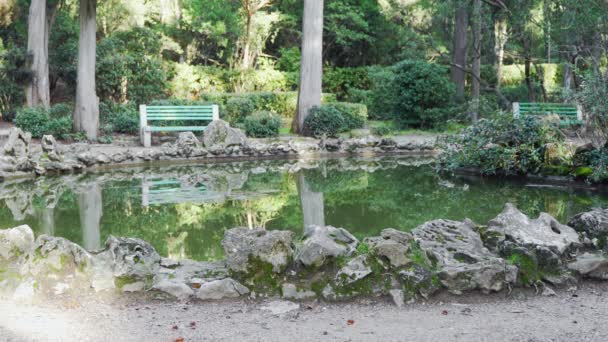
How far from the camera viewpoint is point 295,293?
481cm

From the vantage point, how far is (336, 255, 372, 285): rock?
4.82 meters

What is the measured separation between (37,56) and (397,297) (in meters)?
16.8

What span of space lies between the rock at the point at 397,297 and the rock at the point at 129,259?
5.78ft

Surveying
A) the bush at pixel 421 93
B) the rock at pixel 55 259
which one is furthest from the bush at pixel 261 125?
the rock at pixel 55 259

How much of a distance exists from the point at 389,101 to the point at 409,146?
386cm

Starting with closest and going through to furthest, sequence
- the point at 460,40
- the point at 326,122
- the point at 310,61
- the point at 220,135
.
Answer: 1. the point at 220,135
2. the point at 326,122
3. the point at 310,61
4. the point at 460,40

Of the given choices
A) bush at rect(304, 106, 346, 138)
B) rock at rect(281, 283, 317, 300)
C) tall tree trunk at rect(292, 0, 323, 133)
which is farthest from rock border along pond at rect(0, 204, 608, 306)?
tall tree trunk at rect(292, 0, 323, 133)

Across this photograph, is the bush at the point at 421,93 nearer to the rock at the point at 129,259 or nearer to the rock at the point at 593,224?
the rock at the point at 593,224

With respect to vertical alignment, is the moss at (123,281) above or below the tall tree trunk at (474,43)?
below

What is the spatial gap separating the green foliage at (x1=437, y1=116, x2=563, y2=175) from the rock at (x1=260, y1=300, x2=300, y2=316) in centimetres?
676

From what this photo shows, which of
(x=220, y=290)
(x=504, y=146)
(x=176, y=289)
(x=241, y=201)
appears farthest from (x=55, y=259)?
(x=504, y=146)

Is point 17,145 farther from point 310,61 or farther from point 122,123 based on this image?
point 310,61

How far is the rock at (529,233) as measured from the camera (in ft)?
17.3

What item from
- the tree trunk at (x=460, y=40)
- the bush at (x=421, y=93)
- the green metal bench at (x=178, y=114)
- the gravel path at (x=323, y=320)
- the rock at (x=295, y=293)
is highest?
the tree trunk at (x=460, y=40)
